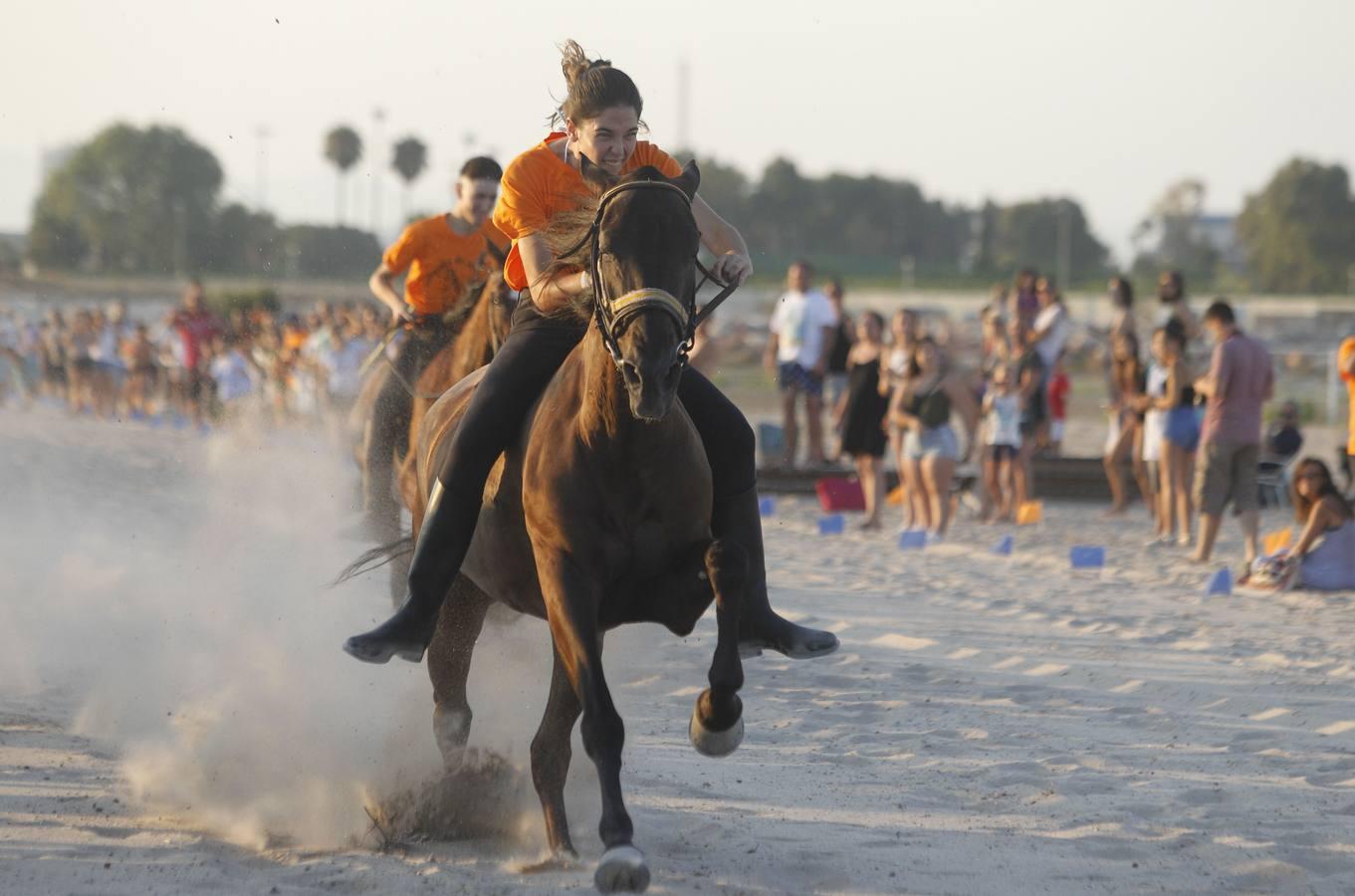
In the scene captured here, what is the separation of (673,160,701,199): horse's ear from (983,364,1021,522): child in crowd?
10.3 metres

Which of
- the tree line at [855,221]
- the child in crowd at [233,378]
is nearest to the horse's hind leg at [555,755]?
the child in crowd at [233,378]

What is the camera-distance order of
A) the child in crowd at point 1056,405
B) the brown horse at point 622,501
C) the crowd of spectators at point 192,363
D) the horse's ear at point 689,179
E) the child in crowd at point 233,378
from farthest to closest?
the child in crowd at point 233,378
the crowd of spectators at point 192,363
the child in crowd at point 1056,405
the horse's ear at point 689,179
the brown horse at point 622,501

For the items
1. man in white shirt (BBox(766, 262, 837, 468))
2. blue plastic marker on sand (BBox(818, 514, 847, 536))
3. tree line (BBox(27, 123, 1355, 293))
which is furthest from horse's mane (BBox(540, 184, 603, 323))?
tree line (BBox(27, 123, 1355, 293))

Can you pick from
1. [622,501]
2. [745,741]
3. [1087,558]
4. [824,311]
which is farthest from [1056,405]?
[622,501]

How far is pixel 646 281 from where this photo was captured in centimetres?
441

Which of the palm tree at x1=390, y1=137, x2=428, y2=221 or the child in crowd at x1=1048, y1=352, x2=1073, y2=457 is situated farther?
the palm tree at x1=390, y1=137, x2=428, y2=221

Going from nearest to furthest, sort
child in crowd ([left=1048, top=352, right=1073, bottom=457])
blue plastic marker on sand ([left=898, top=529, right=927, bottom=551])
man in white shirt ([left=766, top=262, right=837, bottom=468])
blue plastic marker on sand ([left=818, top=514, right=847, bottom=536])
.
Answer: blue plastic marker on sand ([left=898, top=529, right=927, bottom=551]) < blue plastic marker on sand ([left=818, top=514, right=847, bottom=536]) < man in white shirt ([left=766, top=262, right=837, bottom=468]) < child in crowd ([left=1048, top=352, right=1073, bottom=457])

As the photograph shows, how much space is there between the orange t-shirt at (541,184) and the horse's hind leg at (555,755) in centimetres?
152

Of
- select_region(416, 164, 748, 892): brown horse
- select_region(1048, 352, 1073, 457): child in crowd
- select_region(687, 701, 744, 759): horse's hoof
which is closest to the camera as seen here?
select_region(416, 164, 748, 892): brown horse

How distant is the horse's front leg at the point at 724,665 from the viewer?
4.72 m

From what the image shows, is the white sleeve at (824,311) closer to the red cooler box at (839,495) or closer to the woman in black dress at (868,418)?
the woman in black dress at (868,418)

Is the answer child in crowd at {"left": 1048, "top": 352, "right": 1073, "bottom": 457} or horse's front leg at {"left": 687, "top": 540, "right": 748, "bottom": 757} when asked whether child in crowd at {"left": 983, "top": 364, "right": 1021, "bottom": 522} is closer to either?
child in crowd at {"left": 1048, "top": 352, "right": 1073, "bottom": 457}

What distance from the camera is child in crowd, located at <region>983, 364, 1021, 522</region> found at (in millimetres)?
14703

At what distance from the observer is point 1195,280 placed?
330 ft
